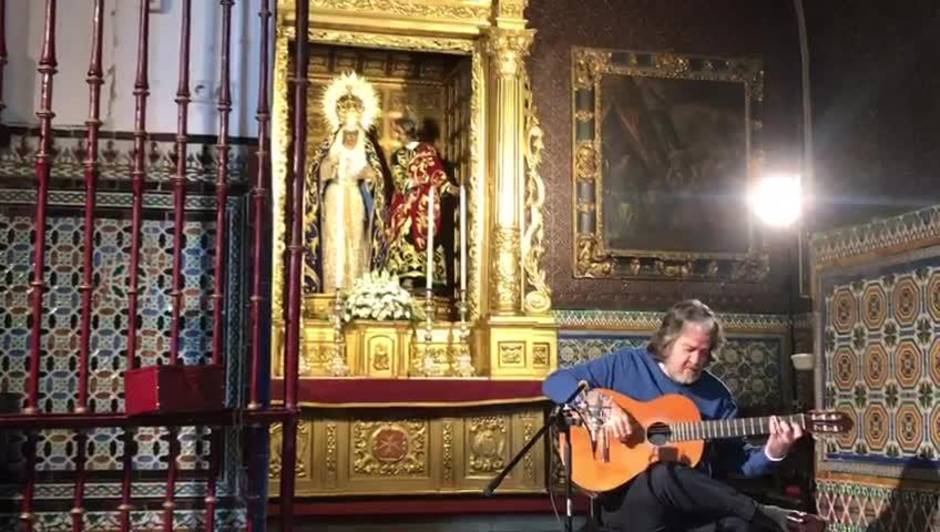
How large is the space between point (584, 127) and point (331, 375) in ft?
8.34

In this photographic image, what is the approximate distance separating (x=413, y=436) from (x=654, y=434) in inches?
104

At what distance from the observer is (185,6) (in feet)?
12.3

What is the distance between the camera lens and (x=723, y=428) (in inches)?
→ 178

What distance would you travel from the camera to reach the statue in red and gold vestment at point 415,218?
26.1ft

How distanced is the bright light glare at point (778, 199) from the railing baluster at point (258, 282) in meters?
4.70

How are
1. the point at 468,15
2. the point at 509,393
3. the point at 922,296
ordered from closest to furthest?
the point at 922,296 < the point at 509,393 < the point at 468,15

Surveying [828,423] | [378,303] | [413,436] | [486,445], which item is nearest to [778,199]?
[486,445]

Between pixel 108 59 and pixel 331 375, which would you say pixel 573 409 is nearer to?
pixel 108 59

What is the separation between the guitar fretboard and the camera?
4469 millimetres

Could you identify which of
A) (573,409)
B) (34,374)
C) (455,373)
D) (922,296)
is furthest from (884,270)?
(34,374)

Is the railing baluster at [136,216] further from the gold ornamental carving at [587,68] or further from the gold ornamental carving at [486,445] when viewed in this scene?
the gold ornamental carving at [587,68]

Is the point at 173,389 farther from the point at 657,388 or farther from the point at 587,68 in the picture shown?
the point at 587,68

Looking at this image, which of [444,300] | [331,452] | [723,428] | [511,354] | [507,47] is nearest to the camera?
[723,428]

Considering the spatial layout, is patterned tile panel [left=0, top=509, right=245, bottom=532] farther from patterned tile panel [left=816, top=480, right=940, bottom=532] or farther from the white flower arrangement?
the white flower arrangement
